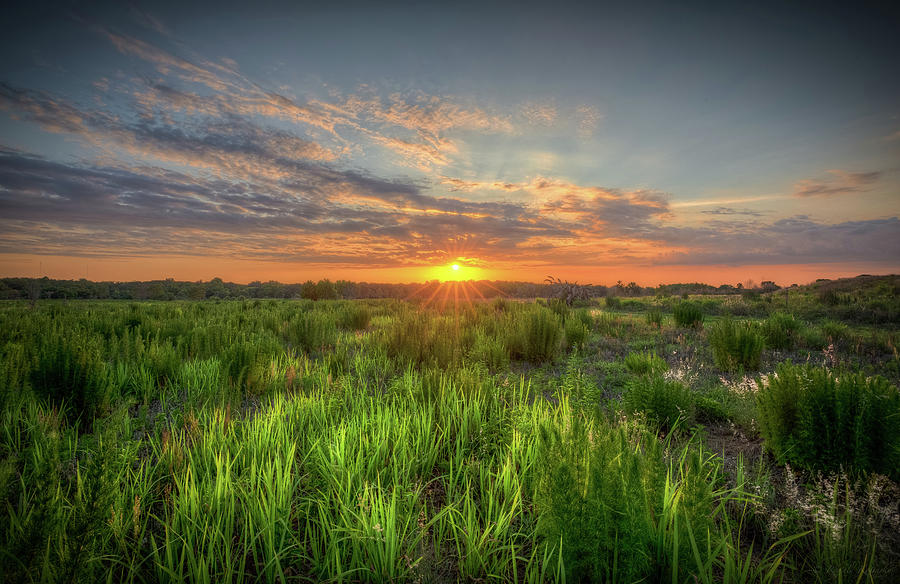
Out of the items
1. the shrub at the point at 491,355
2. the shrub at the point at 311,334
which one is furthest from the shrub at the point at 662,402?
the shrub at the point at 311,334

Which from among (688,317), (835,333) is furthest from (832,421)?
(688,317)

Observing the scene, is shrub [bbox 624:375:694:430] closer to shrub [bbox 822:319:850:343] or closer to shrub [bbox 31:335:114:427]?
shrub [bbox 31:335:114:427]

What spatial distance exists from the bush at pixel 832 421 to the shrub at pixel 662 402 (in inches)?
25.3

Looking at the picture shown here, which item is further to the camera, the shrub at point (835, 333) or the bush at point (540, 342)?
the shrub at point (835, 333)

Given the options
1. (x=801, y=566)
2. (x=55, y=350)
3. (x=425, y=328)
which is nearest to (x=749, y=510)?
(x=801, y=566)

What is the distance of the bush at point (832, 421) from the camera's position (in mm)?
2572

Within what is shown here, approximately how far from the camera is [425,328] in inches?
277

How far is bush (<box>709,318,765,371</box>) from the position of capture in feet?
20.1

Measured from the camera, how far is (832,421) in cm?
282

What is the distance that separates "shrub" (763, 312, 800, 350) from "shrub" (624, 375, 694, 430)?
550cm

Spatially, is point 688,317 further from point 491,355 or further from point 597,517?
point 597,517

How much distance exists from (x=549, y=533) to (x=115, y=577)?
87.7 inches

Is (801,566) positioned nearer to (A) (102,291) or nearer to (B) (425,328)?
(B) (425,328)

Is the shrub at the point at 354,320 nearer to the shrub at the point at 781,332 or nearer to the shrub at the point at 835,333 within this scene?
the shrub at the point at 781,332
